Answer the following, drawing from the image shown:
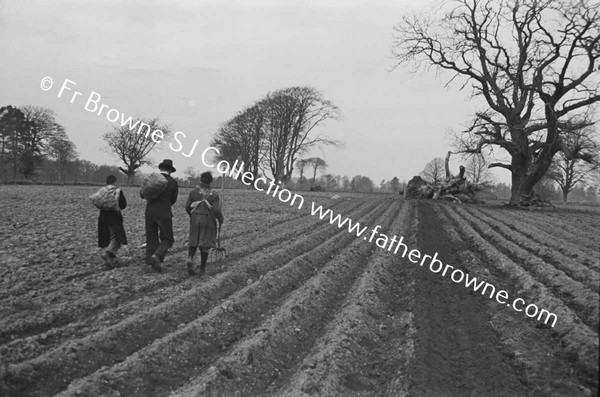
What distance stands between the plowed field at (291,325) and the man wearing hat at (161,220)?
0.41 meters

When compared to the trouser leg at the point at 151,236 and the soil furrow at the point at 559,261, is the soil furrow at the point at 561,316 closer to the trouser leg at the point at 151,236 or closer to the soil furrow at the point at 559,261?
the soil furrow at the point at 559,261

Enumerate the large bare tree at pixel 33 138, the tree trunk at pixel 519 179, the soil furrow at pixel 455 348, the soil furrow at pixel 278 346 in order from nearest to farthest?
the soil furrow at pixel 278 346 → the soil furrow at pixel 455 348 → the tree trunk at pixel 519 179 → the large bare tree at pixel 33 138

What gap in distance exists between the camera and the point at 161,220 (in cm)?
840

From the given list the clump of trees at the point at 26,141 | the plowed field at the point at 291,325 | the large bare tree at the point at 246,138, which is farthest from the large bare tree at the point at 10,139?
the plowed field at the point at 291,325

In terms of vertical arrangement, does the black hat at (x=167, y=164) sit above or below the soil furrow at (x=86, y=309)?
above

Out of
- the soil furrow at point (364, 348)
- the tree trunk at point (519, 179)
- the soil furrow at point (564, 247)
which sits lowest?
the soil furrow at point (364, 348)

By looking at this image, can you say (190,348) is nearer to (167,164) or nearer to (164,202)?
(164,202)

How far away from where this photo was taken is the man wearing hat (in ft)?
27.4

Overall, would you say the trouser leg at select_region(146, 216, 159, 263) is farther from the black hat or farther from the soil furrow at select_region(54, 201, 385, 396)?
the soil furrow at select_region(54, 201, 385, 396)

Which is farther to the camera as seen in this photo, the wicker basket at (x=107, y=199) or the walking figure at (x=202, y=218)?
the wicker basket at (x=107, y=199)

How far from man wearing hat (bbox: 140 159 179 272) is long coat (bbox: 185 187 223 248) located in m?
0.42

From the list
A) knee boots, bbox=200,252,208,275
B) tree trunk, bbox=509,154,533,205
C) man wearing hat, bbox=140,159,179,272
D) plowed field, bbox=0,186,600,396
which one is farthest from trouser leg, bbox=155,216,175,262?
tree trunk, bbox=509,154,533,205

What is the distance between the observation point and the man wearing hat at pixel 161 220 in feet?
27.4

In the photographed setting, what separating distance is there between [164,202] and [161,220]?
0.38 meters
